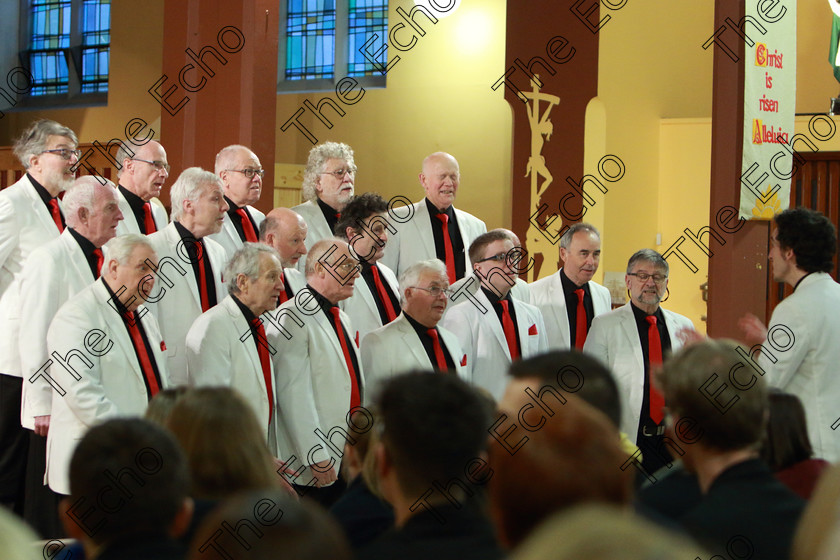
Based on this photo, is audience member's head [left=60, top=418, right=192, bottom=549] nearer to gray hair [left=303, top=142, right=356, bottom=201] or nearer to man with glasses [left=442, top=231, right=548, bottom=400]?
man with glasses [left=442, top=231, right=548, bottom=400]

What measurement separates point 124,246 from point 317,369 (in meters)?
1.06

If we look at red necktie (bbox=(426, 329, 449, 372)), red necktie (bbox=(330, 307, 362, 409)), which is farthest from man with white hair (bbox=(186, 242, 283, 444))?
red necktie (bbox=(426, 329, 449, 372))

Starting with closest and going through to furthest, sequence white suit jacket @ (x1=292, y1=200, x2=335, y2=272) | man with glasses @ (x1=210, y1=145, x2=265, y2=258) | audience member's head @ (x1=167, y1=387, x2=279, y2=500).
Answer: audience member's head @ (x1=167, y1=387, x2=279, y2=500)
man with glasses @ (x1=210, y1=145, x2=265, y2=258)
white suit jacket @ (x1=292, y1=200, x2=335, y2=272)

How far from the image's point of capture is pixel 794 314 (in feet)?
14.0

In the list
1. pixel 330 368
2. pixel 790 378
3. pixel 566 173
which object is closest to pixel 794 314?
pixel 790 378

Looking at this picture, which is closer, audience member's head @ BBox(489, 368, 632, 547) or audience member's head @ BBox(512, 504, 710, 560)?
audience member's head @ BBox(512, 504, 710, 560)

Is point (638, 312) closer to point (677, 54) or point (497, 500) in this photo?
point (497, 500)

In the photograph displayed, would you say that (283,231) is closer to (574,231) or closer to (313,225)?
(313,225)

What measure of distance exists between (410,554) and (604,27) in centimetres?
783

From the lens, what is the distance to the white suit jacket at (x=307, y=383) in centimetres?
445

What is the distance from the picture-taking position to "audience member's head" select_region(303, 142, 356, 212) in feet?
19.2

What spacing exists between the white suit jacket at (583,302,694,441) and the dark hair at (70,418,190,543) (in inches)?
136

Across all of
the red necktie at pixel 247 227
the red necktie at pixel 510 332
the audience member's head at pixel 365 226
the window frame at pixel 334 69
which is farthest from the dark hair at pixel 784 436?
the window frame at pixel 334 69

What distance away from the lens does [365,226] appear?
5.30 metres
